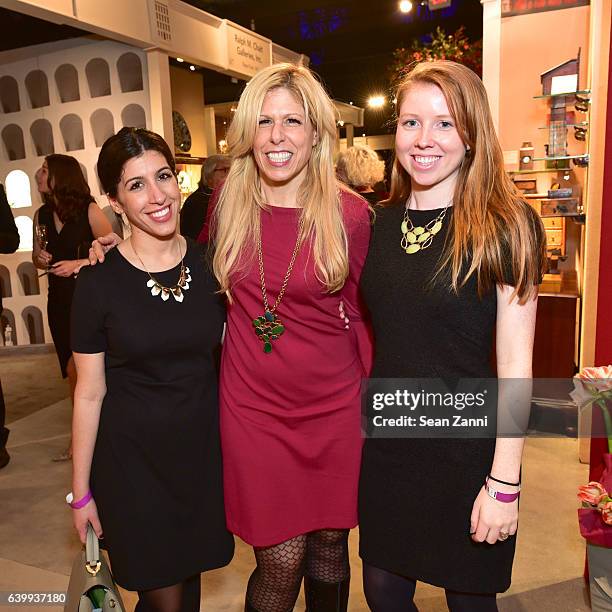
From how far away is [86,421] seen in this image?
5.40 feet

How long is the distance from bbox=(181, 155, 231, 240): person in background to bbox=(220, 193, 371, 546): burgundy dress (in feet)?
8.34

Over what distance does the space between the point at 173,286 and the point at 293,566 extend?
2.82 ft

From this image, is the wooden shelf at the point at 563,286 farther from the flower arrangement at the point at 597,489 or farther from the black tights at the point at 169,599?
the black tights at the point at 169,599

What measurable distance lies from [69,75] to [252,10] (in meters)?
3.35

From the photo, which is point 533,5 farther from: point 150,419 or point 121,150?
point 150,419

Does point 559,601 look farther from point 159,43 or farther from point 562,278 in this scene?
point 159,43

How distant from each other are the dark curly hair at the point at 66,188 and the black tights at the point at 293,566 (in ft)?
8.57

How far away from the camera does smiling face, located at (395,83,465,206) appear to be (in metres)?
1.43

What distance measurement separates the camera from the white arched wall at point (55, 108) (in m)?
5.96

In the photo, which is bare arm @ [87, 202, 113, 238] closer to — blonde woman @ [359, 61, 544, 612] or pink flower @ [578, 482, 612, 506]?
blonde woman @ [359, 61, 544, 612]

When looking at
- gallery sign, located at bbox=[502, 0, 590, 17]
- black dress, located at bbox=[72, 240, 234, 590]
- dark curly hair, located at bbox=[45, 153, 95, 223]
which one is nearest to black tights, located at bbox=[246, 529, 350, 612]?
black dress, located at bbox=[72, 240, 234, 590]

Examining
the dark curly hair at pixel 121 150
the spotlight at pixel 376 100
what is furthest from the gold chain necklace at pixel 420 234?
the spotlight at pixel 376 100

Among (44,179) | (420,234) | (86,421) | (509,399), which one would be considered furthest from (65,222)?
(509,399)

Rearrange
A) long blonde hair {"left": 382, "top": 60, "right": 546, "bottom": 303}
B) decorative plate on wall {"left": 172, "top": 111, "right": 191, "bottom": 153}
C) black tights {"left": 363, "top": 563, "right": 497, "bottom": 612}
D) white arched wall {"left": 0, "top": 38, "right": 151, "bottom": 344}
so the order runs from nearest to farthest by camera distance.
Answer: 1. long blonde hair {"left": 382, "top": 60, "right": 546, "bottom": 303}
2. black tights {"left": 363, "top": 563, "right": 497, "bottom": 612}
3. white arched wall {"left": 0, "top": 38, "right": 151, "bottom": 344}
4. decorative plate on wall {"left": 172, "top": 111, "right": 191, "bottom": 153}
